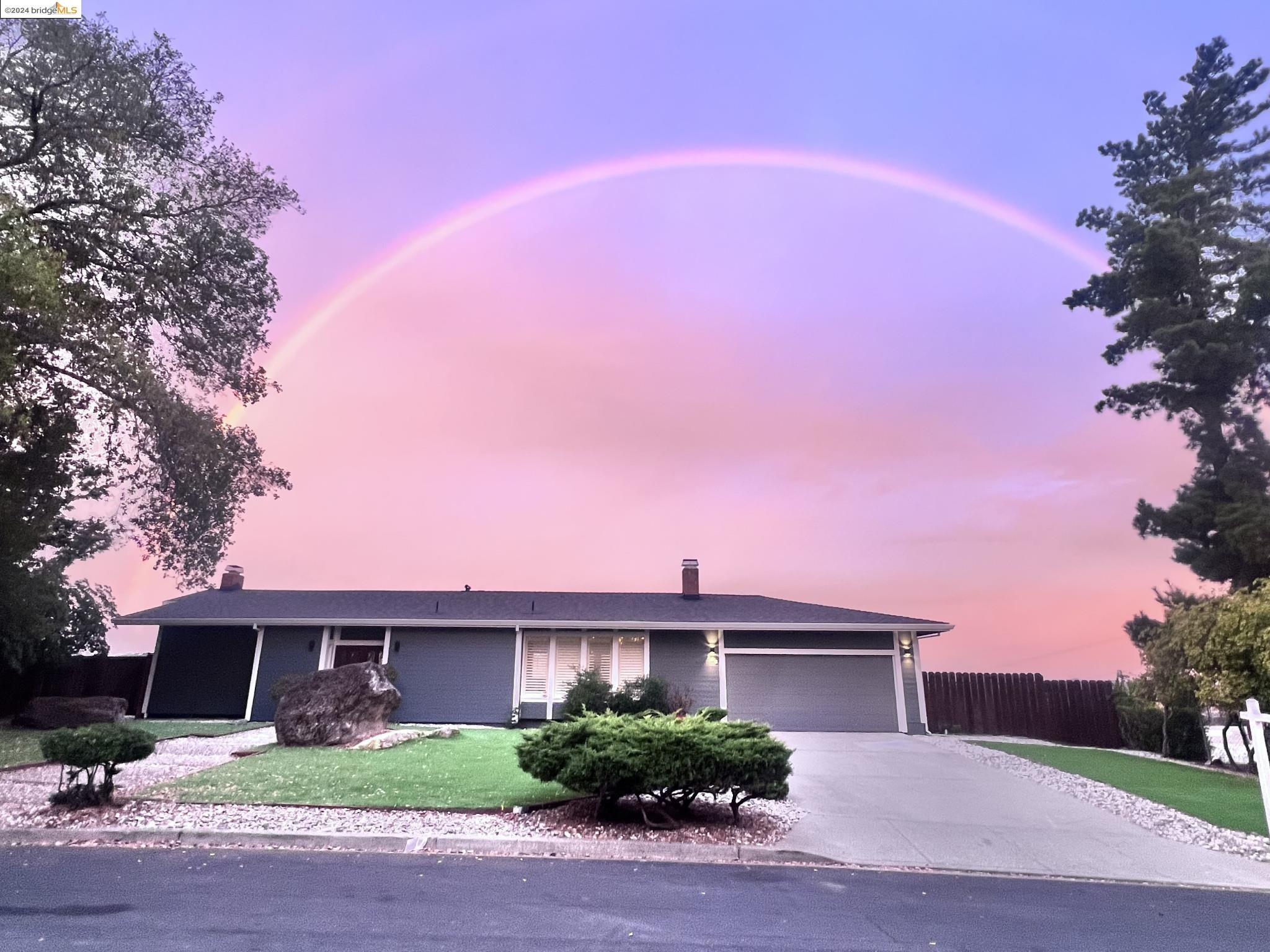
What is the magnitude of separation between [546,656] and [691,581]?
565cm

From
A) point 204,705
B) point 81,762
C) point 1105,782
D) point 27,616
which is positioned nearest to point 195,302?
point 81,762

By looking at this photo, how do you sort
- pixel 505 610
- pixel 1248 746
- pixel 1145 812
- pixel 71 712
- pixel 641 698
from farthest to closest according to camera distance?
1. pixel 505 610
2. pixel 641 698
3. pixel 71 712
4. pixel 1248 746
5. pixel 1145 812

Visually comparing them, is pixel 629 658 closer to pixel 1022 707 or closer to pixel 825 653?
pixel 825 653

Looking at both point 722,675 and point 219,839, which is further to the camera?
point 722,675

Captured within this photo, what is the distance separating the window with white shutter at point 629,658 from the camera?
20078 mm

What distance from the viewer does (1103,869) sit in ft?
22.2

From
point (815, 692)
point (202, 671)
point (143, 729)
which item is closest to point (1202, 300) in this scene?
point (815, 692)

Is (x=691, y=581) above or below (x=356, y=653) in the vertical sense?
above

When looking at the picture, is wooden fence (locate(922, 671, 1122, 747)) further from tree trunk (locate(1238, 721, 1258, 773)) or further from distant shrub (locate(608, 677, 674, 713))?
distant shrub (locate(608, 677, 674, 713))

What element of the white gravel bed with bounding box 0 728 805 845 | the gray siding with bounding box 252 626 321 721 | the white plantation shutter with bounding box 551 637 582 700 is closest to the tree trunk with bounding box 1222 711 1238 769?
the white gravel bed with bounding box 0 728 805 845

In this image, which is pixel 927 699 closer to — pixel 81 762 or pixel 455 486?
pixel 455 486

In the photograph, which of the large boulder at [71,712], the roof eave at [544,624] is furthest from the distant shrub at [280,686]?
the large boulder at [71,712]

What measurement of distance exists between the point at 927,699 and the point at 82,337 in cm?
2038

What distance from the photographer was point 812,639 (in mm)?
19812
